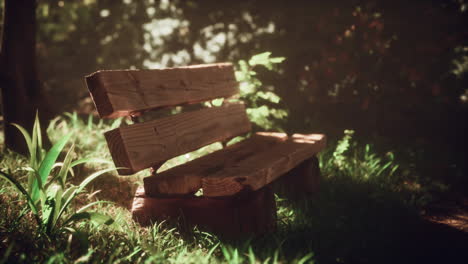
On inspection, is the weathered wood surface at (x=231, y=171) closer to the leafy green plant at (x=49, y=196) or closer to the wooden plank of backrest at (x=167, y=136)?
the wooden plank of backrest at (x=167, y=136)

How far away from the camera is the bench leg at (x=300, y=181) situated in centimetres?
271

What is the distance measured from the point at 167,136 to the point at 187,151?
0.20 m

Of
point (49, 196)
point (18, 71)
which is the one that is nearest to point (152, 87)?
point (49, 196)

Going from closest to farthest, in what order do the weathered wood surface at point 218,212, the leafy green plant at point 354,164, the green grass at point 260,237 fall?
1. the green grass at point 260,237
2. the weathered wood surface at point 218,212
3. the leafy green plant at point 354,164

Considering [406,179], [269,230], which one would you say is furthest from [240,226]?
[406,179]

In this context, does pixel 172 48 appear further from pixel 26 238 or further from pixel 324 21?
pixel 26 238

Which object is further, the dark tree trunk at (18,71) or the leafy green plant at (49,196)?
the dark tree trunk at (18,71)

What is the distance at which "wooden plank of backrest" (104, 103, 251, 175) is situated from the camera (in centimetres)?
168

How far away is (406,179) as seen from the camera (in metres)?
3.36

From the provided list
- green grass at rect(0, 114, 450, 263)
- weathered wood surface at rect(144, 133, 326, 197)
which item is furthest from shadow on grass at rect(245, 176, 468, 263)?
weathered wood surface at rect(144, 133, 326, 197)

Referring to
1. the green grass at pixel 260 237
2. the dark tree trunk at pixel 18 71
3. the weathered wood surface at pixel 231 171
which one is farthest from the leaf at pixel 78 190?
the dark tree trunk at pixel 18 71

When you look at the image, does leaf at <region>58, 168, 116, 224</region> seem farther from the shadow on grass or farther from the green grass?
the shadow on grass

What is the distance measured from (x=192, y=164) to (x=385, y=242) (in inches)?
51.4

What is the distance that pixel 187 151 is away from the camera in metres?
2.12
